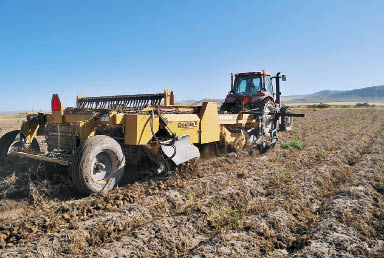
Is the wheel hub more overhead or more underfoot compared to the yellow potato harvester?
more underfoot

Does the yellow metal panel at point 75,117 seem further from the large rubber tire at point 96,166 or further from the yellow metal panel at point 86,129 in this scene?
the large rubber tire at point 96,166

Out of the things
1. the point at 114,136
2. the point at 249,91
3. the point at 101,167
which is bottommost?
the point at 101,167

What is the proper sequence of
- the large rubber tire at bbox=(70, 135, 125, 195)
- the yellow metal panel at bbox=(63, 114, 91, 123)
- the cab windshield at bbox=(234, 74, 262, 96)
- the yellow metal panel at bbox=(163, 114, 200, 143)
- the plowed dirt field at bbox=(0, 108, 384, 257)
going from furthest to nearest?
1. the cab windshield at bbox=(234, 74, 262, 96)
2. the yellow metal panel at bbox=(163, 114, 200, 143)
3. the yellow metal panel at bbox=(63, 114, 91, 123)
4. the large rubber tire at bbox=(70, 135, 125, 195)
5. the plowed dirt field at bbox=(0, 108, 384, 257)

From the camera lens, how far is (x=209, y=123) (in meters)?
6.90

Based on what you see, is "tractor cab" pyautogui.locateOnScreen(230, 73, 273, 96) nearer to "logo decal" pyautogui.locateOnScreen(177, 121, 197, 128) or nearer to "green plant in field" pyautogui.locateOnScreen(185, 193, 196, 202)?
"logo decal" pyautogui.locateOnScreen(177, 121, 197, 128)

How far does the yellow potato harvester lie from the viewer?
4.71m

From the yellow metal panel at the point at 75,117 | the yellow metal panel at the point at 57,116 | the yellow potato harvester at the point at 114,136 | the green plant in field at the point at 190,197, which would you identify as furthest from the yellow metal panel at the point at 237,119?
the yellow metal panel at the point at 57,116

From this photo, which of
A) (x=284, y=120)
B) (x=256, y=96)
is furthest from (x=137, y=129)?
(x=284, y=120)

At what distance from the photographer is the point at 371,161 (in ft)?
24.2

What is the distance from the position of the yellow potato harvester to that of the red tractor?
217 cm

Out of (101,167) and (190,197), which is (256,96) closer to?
(190,197)

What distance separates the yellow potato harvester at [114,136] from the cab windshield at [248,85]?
8.26 feet

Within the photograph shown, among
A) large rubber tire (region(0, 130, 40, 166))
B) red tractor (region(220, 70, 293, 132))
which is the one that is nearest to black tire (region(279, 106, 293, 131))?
red tractor (region(220, 70, 293, 132))

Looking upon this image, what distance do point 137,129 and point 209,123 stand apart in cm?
227
